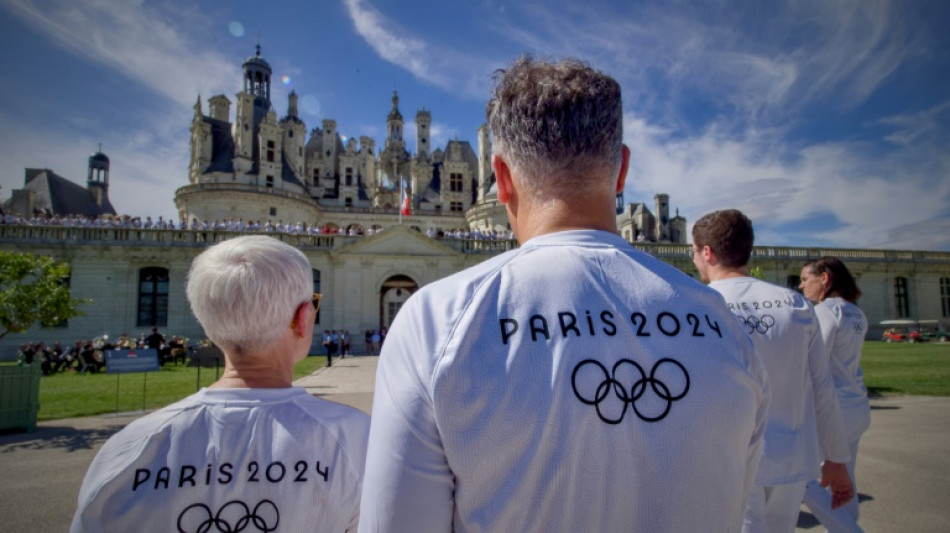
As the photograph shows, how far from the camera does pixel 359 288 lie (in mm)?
26312

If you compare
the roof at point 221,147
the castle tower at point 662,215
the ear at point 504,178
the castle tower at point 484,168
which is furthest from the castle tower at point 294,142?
the ear at point 504,178

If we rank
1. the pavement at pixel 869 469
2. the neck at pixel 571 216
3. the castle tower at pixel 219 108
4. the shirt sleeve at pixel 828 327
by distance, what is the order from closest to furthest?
the neck at pixel 571 216
the shirt sleeve at pixel 828 327
the pavement at pixel 869 469
the castle tower at pixel 219 108

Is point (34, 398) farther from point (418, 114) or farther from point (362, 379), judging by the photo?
point (418, 114)

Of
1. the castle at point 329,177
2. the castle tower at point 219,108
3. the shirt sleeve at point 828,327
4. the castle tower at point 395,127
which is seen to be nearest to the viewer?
the shirt sleeve at point 828,327

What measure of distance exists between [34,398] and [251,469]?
10.0 m

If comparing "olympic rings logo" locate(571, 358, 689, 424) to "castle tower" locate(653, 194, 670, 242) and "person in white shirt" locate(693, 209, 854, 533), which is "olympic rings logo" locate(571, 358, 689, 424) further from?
"castle tower" locate(653, 194, 670, 242)

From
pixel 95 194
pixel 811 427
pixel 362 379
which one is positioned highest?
pixel 95 194

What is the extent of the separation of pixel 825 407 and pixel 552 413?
9.37 ft

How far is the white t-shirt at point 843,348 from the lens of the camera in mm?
4148

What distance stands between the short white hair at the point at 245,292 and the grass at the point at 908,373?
13.7 meters

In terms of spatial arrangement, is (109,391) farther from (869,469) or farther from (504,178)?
(869,469)

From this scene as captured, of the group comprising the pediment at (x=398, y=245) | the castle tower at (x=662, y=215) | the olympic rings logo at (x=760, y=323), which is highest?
the castle tower at (x=662, y=215)

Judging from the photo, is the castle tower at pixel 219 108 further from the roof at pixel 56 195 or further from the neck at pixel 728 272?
the neck at pixel 728 272

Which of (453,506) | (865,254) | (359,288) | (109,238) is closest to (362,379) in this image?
(359,288)
